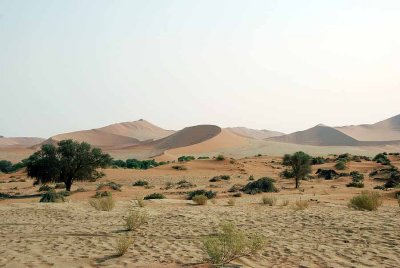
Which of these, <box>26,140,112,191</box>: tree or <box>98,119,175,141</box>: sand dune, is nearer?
<box>26,140,112,191</box>: tree

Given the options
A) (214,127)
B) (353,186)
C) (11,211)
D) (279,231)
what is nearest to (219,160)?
(353,186)

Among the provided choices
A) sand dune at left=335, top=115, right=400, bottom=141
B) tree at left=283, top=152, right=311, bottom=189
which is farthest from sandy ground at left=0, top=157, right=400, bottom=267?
sand dune at left=335, top=115, right=400, bottom=141

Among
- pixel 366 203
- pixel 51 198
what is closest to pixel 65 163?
pixel 51 198

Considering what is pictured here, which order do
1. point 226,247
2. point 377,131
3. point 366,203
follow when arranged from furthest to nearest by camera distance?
point 377,131 < point 366,203 < point 226,247

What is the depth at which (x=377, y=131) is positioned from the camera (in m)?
164

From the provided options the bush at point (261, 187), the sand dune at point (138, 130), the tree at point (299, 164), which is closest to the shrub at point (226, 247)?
the bush at point (261, 187)

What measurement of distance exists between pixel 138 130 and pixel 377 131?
9456cm

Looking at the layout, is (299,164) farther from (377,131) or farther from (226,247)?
(377,131)

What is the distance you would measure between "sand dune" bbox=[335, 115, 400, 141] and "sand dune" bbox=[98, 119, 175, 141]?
72075mm

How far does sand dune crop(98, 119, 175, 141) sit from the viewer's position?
541ft

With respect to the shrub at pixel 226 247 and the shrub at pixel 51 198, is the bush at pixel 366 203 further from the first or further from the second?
the shrub at pixel 51 198

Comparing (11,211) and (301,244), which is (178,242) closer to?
(301,244)

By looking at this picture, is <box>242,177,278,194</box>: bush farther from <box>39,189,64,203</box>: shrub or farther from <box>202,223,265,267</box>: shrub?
<box>202,223,265,267</box>: shrub

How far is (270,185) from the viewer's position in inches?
1043
